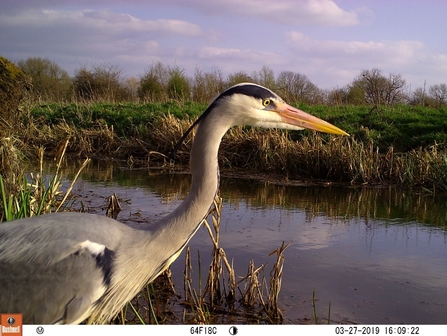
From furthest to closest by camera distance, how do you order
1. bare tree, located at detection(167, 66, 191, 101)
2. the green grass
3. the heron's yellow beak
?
bare tree, located at detection(167, 66, 191, 101)
the green grass
the heron's yellow beak

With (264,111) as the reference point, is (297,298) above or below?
below

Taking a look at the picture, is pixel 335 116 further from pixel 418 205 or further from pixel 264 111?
pixel 264 111

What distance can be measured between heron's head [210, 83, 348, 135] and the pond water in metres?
1.70

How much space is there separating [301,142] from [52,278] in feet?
29.2

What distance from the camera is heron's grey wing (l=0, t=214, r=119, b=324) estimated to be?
9.01ft

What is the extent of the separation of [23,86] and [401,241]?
4.80 metres

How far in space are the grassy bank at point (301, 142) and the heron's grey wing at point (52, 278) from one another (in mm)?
5622

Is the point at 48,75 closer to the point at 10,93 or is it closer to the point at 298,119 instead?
the point at 10,93

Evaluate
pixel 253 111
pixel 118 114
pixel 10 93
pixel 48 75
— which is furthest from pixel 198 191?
pixel 48 75

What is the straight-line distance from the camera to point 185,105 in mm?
17328

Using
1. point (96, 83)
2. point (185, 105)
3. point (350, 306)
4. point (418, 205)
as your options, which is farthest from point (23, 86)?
point (96, 83)

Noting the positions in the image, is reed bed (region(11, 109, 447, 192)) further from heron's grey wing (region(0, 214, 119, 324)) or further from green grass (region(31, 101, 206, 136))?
heron's grey wing (region(0, 214, 119, 324))

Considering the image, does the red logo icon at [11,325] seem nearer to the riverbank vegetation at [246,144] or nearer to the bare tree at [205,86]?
the riverbank vegetation at [246,144]

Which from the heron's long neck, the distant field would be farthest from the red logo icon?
the distant field
